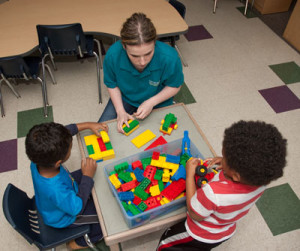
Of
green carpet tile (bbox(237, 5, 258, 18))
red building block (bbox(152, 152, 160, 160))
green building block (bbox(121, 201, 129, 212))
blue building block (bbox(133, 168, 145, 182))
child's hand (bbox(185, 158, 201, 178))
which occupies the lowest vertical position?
green carpet tile (bbox(237, 5, 258, 18))

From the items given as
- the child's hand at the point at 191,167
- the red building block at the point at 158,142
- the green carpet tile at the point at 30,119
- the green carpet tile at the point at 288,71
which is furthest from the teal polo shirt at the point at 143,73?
the green carpet tile at the point at 288,71

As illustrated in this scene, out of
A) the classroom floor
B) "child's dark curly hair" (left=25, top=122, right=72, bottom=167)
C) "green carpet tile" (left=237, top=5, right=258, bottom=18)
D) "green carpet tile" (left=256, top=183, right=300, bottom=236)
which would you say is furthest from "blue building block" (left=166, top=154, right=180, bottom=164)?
"green carpet tile" (left=237, top=5, right=258, bottom=18)

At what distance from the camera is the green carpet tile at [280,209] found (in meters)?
1.75

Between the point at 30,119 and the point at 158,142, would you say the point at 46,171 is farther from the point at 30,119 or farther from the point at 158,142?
the point at 30,119

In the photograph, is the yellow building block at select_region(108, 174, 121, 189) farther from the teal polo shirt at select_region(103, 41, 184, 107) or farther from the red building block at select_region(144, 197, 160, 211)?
the teal polo shirt at select_region(103, 41, 184, 107)

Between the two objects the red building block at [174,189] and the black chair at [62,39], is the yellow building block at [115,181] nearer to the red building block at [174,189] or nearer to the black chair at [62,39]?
the red building block at [174,189]

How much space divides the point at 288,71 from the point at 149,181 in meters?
2.44

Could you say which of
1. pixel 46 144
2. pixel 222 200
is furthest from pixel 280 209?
pixel 46 144

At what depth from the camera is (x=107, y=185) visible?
3.91 ft

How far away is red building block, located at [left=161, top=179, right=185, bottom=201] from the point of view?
1108mm

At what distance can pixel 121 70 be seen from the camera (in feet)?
4.95

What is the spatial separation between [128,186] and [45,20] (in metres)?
1.94

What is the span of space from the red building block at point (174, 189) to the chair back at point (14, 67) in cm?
162

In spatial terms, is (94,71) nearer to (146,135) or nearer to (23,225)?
(146,135)
